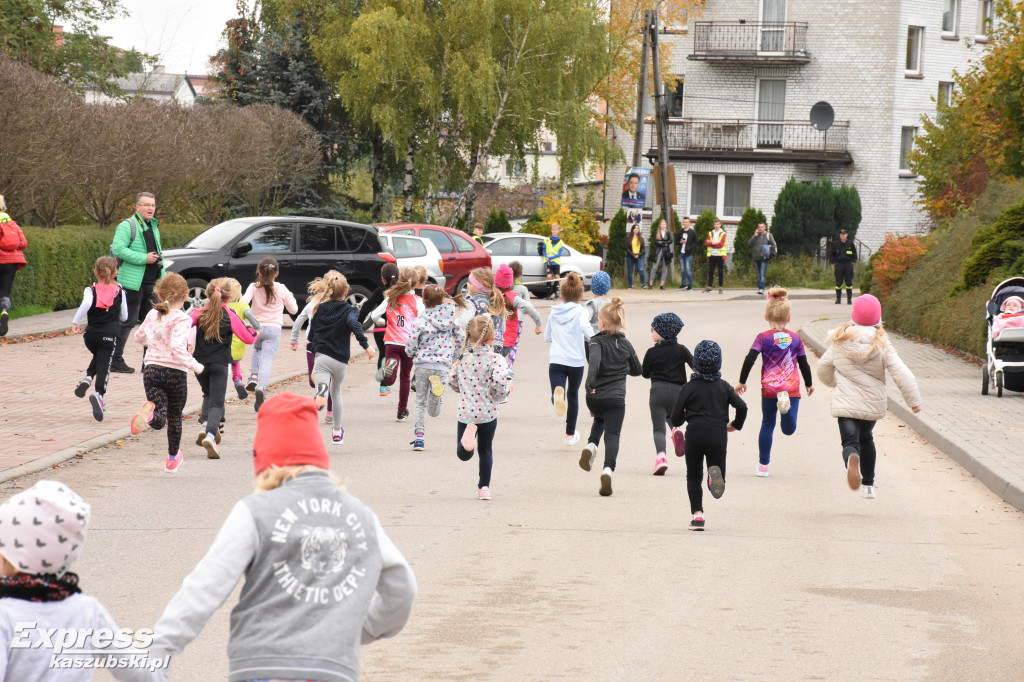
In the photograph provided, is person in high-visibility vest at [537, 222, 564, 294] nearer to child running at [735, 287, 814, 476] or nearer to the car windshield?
the car windshield

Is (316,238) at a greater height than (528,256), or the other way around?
(316,238)

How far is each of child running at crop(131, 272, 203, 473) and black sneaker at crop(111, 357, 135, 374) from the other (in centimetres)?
564

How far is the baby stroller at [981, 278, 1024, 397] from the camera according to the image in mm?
15031

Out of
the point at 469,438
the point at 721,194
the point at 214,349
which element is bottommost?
the point at 469,438

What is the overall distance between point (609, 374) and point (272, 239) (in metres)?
12.3

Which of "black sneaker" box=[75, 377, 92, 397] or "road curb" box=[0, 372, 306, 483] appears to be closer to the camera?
"road curb" box=[0, 372, 306, 483]

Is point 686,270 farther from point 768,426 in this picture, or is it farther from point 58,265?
point 768,426

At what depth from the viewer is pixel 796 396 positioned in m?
10.7

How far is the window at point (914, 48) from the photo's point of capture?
46.2 meters

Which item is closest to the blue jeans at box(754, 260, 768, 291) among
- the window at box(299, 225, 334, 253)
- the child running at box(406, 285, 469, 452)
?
the window at box(299, 225, 334, 253)

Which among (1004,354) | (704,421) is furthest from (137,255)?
(1004,354)

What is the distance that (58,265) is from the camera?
21109 mm

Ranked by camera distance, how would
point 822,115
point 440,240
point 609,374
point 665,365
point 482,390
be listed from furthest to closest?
point 822,115
point 440,240
point 665,365
point 609,374
point 482,390

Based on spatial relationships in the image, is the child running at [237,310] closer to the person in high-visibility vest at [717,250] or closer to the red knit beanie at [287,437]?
the red knit beanie at [287,437]
